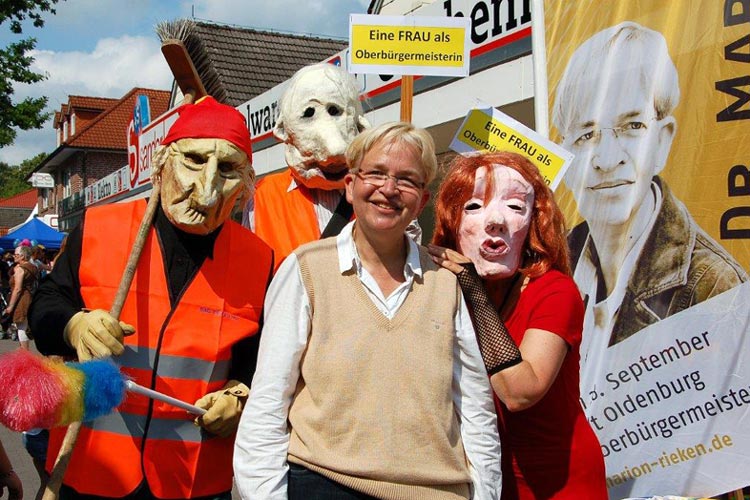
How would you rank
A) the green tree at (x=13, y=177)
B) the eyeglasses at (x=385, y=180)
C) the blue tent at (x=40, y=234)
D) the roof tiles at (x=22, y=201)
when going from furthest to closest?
the green tree at (x=13, y=177) → the roof tiles at (x=22, y=201) → the blue tent at (x=40, y=234) → the eyeglasses at (x=385, y=180)

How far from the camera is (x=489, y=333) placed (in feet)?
5.91

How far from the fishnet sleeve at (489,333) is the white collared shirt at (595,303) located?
4.41 ft

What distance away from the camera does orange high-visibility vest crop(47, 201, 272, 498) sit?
2.13 meters

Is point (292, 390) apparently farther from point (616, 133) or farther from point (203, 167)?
point (616, 133)

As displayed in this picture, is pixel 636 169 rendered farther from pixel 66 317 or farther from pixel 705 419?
pixel 66 317

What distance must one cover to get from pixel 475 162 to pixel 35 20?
1951cm

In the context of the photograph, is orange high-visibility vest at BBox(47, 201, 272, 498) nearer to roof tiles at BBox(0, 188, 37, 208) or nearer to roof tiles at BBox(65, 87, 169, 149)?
roof tiles at BBox(65, 87, 169, 149)

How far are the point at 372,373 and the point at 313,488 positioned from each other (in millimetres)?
268

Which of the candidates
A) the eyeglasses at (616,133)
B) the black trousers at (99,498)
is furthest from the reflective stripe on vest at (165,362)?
the eyeglasses at (616,133)

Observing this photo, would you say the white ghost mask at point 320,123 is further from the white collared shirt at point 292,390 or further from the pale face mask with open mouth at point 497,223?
the white collared shirt at point 292,390

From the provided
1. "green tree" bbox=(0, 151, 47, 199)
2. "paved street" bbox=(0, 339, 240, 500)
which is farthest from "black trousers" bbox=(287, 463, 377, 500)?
"green tree" bbox=(0, 151, 47, 199)

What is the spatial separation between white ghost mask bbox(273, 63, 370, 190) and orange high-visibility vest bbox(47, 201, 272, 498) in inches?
31.5

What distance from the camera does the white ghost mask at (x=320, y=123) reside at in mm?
2932

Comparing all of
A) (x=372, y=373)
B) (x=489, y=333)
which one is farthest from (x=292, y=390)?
(x=489, y=333)
